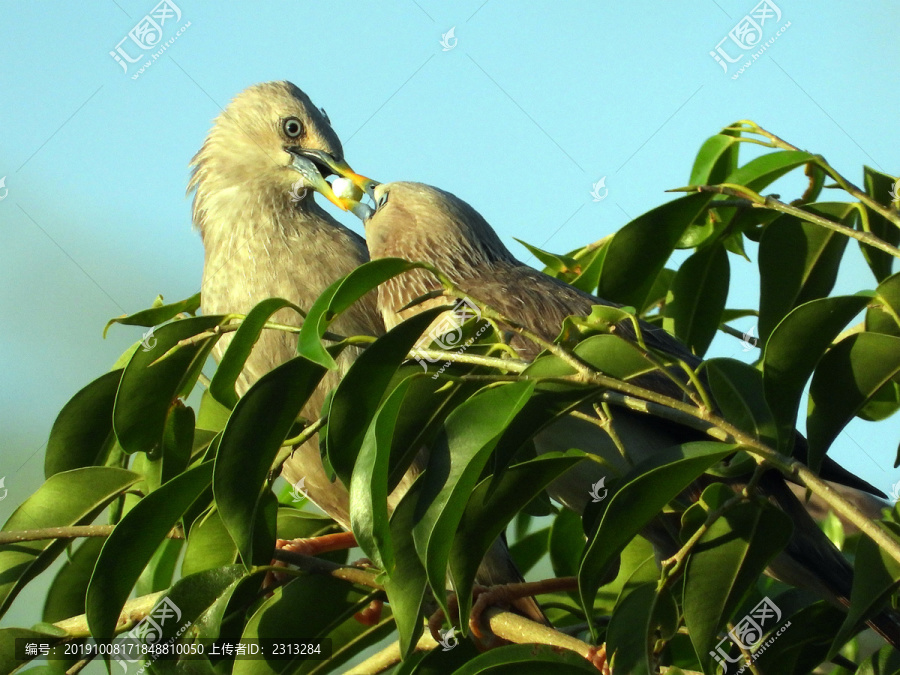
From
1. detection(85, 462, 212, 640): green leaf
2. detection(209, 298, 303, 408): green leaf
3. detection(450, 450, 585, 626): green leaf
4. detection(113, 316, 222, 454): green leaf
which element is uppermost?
detection(113, 316, 222, 454): green leaf

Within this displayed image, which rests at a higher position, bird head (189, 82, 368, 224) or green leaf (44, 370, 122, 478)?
bird head (189, 82, 368, 224)

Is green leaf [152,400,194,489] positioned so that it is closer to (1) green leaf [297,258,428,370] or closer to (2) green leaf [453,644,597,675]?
(1) green leaf [297,258,428,370]

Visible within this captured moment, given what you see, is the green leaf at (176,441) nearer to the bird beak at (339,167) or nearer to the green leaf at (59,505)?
the green leaf at (59,505)

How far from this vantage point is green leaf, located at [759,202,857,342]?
2061 millimetres

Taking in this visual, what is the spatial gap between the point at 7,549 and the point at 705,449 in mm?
1596

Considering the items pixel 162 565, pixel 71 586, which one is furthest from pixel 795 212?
pixel 71 586

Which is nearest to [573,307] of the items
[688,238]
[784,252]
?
[688,238]

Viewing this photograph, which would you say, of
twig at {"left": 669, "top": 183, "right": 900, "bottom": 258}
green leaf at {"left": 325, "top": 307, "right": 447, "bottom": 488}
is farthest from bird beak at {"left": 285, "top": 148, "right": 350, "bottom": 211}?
green leaf at {"left": 325, "top": 307, "right": 447, "bottom": 488}

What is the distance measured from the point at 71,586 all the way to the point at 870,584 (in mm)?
1856

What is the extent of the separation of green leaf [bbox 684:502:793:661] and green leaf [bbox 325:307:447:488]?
1.95 ft

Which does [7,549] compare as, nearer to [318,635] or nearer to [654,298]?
[318,635]

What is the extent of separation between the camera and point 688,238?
7.70 ft

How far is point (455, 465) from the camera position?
1.40 m

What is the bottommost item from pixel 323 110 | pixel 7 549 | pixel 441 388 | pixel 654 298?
pixel 654 298
